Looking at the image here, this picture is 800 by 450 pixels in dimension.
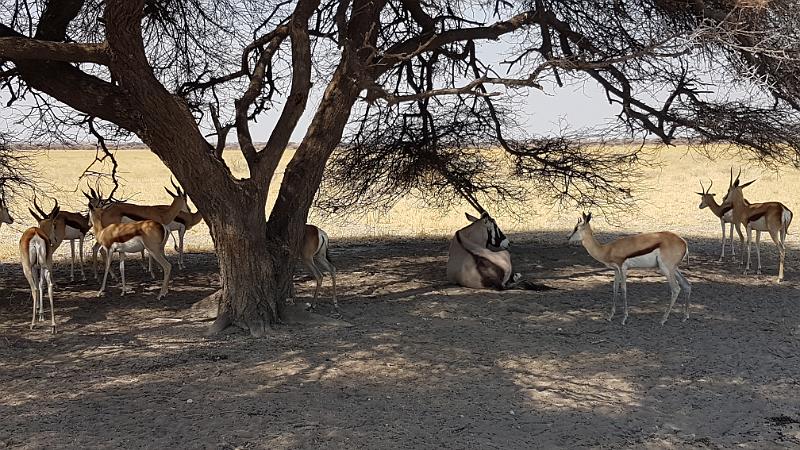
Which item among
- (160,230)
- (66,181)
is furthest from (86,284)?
(66,181)

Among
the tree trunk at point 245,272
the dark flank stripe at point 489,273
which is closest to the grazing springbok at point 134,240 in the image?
the tree trunk at point 245,272

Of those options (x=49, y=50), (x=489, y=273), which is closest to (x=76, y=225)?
(x=49, y=50)

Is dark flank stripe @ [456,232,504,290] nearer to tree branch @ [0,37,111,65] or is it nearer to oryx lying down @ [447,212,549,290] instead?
oryx lying down @ [447,212,549,290]

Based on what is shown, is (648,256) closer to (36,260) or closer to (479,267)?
(479,267)

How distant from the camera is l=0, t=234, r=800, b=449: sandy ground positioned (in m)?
6.03

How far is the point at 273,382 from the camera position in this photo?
22.9ft

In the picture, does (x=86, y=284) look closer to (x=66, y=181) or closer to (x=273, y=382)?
(x=273, y=382)

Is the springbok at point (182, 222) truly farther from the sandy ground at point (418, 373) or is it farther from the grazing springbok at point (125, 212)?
the sandy ground at point (418, 373)

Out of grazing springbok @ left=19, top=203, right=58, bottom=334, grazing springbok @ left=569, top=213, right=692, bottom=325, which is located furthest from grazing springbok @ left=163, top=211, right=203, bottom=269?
grazing springbok @ left=569, top=213, right=692, bottom=325

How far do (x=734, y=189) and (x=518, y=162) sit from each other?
3373 mm

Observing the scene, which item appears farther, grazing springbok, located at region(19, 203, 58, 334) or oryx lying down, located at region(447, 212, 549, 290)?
oryx lying down, located at region(447, 212, 549, 290)

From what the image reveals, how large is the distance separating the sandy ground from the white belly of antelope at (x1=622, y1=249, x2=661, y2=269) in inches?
23.0

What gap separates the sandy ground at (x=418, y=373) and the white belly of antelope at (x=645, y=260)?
583 mm

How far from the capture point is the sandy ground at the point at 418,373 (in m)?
6.03
